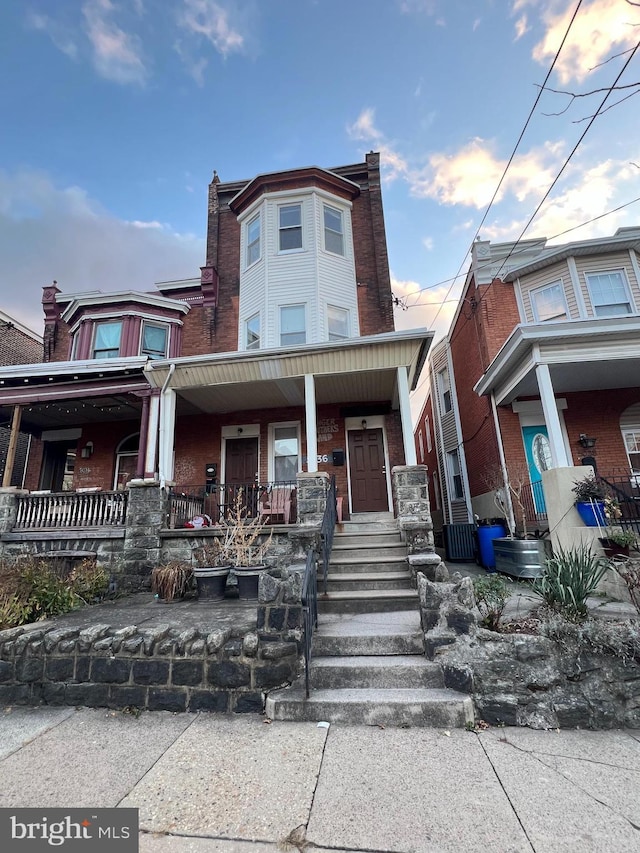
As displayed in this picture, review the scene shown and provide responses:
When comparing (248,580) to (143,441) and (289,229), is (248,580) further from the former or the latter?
(289,229)

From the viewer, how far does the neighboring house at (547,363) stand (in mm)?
7418

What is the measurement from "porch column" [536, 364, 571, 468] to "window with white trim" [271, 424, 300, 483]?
5.82m

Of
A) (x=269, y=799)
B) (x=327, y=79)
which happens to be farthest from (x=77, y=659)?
(x=327, y=79)

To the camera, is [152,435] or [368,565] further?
[152,435]

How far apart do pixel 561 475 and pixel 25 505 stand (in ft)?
35.4

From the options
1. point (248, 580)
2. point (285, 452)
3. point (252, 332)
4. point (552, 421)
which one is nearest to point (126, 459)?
point (285, 452)

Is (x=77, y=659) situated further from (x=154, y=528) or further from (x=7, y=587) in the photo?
(x=154, y=528)

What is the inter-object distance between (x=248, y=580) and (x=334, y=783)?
3.80 metres

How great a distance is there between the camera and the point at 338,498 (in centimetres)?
930

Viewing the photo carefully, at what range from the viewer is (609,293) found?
1002cm

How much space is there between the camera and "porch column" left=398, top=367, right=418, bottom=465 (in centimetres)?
751

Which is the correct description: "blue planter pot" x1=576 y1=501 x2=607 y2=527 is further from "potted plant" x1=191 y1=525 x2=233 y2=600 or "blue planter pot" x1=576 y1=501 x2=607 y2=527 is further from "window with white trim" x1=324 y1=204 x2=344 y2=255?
"window with white trim" x1=324 y1=204 x2=344 y2=255

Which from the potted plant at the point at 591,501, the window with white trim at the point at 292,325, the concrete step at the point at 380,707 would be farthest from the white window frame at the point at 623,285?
Result: the concrete step at the point at 380,707
